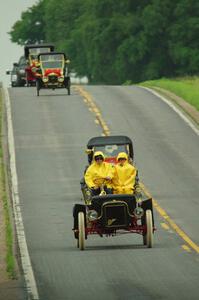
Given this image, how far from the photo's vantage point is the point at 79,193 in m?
35.5

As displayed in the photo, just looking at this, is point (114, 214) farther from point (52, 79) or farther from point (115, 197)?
point (52, 79)

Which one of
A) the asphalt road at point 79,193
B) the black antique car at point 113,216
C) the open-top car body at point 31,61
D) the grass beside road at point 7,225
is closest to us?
the asphalt road at point 79,193

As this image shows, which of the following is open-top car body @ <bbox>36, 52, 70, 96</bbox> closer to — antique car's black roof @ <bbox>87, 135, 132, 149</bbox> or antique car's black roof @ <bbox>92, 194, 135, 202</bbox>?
antique car's black roof @ <bbox>87, 135, 132, 149</bbox>

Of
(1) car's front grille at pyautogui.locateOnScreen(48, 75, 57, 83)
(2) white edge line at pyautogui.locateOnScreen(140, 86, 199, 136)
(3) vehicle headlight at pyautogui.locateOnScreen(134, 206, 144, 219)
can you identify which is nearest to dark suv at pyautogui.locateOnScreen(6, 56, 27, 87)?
(1) car's front grille at pyautogui.locateOnScreen(48, 75, 57, 83)

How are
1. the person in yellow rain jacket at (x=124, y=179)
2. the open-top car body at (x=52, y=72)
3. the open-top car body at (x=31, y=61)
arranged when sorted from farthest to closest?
the open-top car body at (x=31, y=61) → the open-top car body at (x=52, y=72) → the person in yellow rain jacket at (x=124, y=179)

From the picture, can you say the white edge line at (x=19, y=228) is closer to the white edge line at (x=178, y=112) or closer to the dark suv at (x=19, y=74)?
the white edge line at (x=178, y=112)

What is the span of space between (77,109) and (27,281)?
3425 centimetres

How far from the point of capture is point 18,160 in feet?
138

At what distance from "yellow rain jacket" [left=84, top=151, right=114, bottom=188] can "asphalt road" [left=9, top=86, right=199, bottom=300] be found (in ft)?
4.08

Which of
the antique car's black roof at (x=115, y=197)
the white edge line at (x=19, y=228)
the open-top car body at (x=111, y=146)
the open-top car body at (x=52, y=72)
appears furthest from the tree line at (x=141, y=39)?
the antique car's black roof at (x=115, y=197)

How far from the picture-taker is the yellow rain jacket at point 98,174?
83.3 ft

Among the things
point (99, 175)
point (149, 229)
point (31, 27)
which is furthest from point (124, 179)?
point (31, 27)

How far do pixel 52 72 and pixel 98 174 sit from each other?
37.0 meters

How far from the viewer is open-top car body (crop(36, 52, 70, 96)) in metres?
61.1
